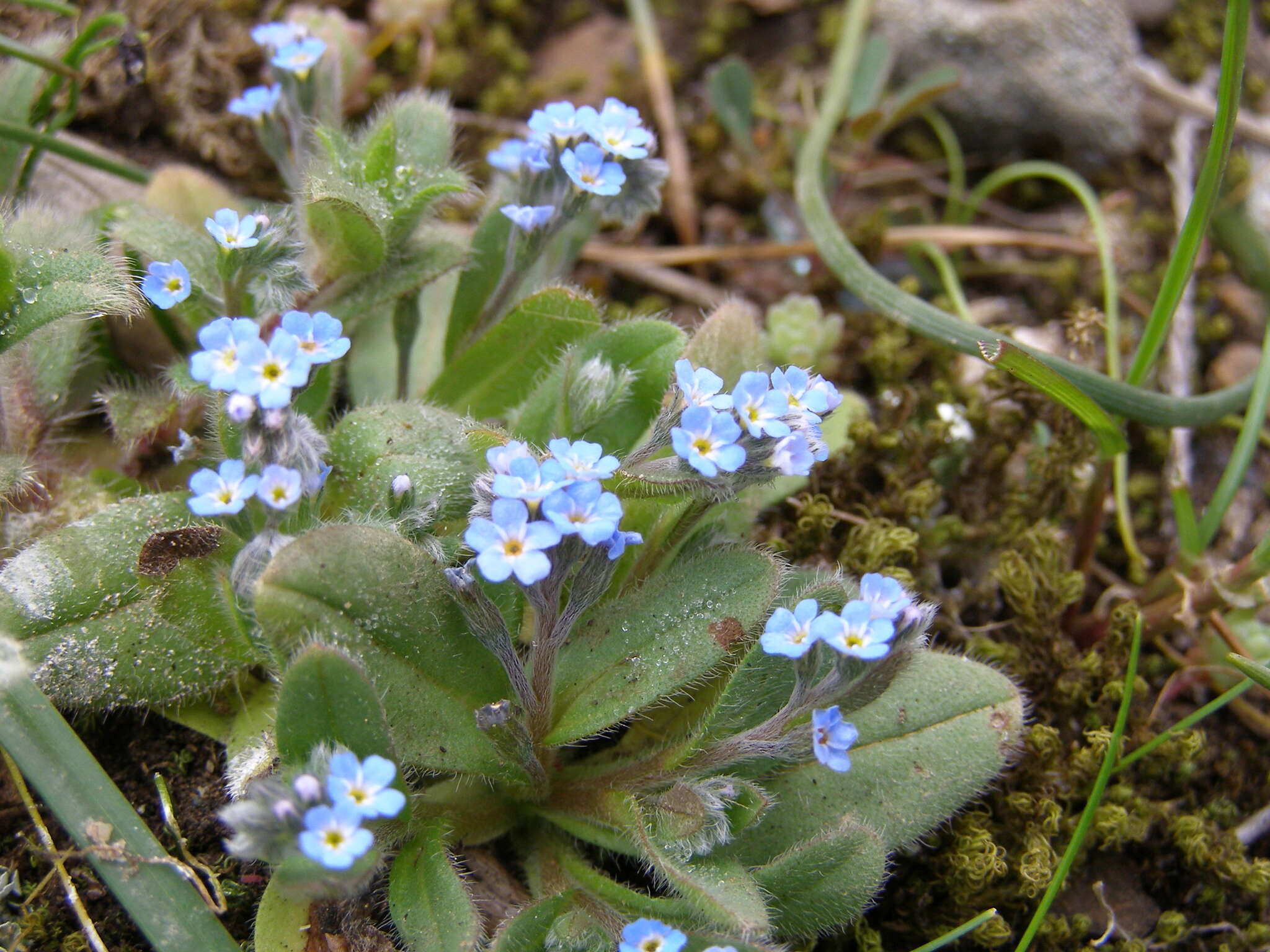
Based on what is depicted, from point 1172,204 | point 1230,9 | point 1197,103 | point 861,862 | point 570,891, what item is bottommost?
point 570,891

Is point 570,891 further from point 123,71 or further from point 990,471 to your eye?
point 123,71

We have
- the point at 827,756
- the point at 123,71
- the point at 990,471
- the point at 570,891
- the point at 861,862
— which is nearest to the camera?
the point at 827,756

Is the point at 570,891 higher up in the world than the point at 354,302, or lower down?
lower down

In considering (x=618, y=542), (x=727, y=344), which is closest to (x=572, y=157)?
(x=727, y=344)

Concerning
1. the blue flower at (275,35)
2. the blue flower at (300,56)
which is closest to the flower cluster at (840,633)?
the blue flower at (300,56)

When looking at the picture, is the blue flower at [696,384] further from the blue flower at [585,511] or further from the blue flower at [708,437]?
the blue flower at [585,511]

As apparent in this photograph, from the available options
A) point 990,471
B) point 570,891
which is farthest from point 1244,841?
point 570,891

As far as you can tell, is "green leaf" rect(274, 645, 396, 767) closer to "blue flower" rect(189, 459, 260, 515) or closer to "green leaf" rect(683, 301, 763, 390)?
"blue flower" rect(189, 459, 260, 515)
